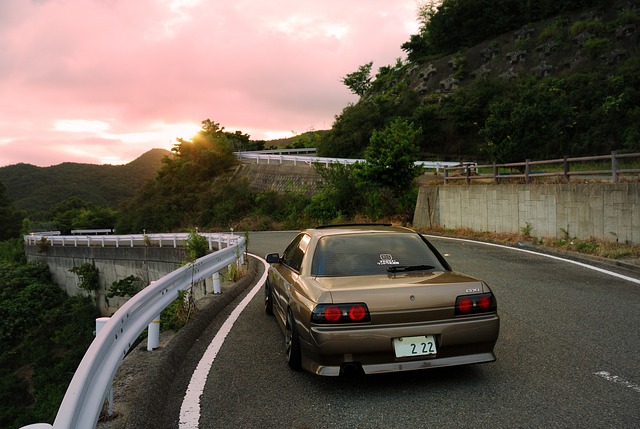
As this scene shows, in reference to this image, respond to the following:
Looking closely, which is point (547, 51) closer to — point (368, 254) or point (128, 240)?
point (128, 240)

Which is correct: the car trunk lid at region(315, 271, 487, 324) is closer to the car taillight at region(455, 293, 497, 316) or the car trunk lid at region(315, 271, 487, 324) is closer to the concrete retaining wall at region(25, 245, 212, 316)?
the car taillight at region(455, 293, 497, 316)

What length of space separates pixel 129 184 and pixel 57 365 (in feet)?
392

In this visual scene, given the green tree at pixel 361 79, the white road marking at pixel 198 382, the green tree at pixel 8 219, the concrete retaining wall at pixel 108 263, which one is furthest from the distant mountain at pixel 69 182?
the white road marking at pixel 198 382

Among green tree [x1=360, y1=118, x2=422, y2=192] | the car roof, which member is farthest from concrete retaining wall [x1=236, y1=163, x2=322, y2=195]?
the car roof

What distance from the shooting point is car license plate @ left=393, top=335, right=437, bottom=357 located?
12.0 ft

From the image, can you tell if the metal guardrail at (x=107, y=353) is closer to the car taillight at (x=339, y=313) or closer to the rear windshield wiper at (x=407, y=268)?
the car taillight at (x=339, y=313)

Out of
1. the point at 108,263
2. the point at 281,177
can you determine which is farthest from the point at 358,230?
the point at 281,177

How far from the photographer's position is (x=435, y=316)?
3727 mm

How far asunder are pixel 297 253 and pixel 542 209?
11.3 meters

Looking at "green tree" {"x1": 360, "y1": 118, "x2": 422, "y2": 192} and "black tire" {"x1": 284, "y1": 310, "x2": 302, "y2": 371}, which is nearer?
"black tire" {"x1": 284, "y1": 310, "x2": 302, "y2": 371}

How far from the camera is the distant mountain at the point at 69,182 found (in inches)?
4412

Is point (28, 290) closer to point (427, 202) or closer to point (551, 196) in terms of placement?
point (427, 202)

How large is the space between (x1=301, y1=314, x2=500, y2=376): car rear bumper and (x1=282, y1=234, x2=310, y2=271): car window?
1.20 m

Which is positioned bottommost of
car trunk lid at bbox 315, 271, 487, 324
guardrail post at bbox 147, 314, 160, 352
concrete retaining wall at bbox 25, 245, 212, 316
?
concrete retaining wall at bbox 25, 245, 212, 316
